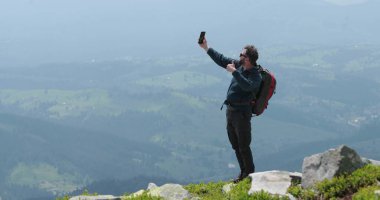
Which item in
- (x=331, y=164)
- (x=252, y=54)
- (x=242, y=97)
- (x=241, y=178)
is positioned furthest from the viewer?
(x=241, y=178)

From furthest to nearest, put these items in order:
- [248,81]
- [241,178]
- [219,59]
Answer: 1. [219,59]
2. [241,178]
3. [248,81]

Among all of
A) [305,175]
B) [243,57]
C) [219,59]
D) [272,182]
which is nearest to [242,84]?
[243,57]

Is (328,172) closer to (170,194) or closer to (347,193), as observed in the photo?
(347,193)

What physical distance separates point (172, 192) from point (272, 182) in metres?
2.88

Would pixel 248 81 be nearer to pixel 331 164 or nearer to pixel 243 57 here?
pixel 243 57

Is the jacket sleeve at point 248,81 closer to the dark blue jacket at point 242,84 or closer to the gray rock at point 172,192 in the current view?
the dark blue jacket at point 242,84

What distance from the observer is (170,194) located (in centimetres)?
1520

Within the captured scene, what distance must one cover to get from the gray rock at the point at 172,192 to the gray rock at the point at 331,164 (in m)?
3.42

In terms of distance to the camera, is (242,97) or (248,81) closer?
(248,81)

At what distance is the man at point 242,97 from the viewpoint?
49.6 ft

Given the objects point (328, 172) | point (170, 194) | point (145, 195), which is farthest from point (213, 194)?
point (328, 172)

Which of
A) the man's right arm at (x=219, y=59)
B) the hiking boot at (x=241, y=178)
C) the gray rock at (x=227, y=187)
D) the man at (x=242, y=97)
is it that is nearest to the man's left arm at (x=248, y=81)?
the man at (x=242, y=97)

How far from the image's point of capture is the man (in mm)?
15106

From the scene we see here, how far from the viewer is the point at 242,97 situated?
15.8 metres
